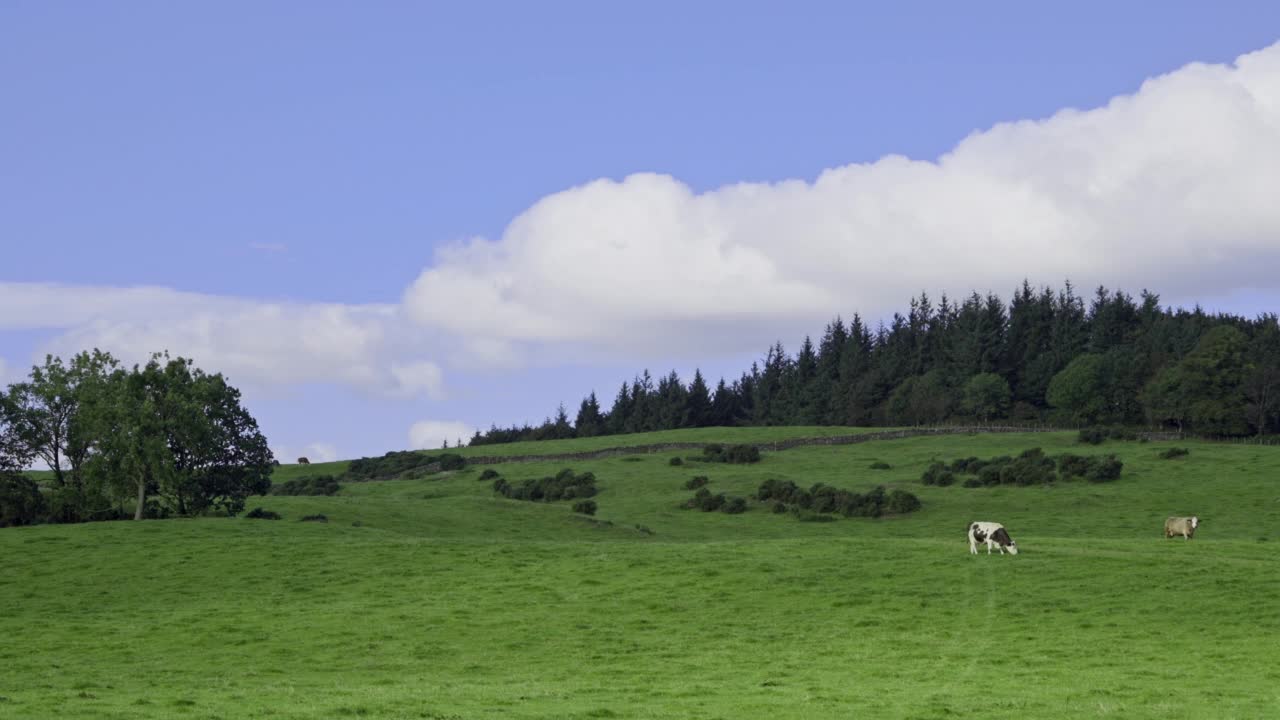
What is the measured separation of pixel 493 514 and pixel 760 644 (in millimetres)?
44296

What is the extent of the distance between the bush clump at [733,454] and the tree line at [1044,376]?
1757 inches

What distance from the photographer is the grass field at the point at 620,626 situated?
1047 inches

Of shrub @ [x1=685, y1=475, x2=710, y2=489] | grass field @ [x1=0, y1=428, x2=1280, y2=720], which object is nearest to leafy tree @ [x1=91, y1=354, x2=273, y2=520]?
grass field @ [x1=0, y1=428, x2=1280, y2=720]

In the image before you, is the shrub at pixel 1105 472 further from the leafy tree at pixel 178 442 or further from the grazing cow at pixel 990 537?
the leafy tree at pixel 178 442

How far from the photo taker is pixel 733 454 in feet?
379

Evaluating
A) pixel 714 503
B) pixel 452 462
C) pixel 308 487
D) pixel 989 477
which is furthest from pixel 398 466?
pixel 989 477

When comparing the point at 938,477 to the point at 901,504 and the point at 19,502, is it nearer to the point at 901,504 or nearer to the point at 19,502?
the point at 901,504

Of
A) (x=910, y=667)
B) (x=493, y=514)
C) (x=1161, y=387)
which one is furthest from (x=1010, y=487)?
(x=910, y=667)

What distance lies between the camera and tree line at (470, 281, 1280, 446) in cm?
12825

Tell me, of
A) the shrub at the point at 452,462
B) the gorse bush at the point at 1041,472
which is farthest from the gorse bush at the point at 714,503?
the shrub at the point at 452,462

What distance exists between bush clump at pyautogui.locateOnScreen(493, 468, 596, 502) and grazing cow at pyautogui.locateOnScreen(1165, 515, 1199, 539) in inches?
2057

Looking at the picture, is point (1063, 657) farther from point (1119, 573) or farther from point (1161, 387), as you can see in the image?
point (1161, 387)

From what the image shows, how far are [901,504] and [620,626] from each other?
4659 centimetres

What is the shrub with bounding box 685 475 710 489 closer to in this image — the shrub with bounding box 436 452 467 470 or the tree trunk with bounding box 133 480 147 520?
the shrub with bounding box 436 452 467 470
